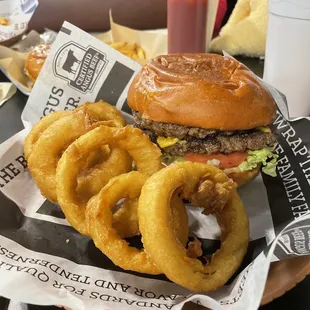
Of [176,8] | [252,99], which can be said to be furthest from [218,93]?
[176,8]

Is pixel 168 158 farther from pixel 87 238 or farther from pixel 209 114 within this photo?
pixel 87 238

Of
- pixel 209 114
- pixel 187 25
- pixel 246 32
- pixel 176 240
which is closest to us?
pixel 176 240

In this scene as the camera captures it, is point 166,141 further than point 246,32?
No

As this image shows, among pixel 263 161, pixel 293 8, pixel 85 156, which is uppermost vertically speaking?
pixel 293 8

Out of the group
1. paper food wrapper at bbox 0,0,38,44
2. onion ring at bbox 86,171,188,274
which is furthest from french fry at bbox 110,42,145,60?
onion ring at bbox 86,171,188,274

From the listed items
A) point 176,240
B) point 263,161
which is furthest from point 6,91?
point 176,240

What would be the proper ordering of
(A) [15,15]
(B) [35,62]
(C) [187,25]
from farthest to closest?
1. (A) [15,15]
2. (C) [187,25]
3. (B) [35,62]

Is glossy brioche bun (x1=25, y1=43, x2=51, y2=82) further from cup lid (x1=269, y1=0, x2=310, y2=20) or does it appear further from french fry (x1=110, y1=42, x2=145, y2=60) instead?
cup lid (x1=269, y1=0, x2=310, y2=20)
